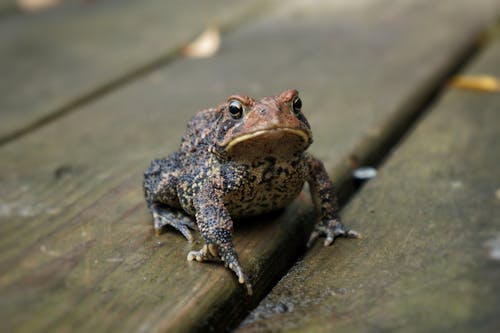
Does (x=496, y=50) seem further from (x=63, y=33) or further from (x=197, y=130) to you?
(x=63, y=33)

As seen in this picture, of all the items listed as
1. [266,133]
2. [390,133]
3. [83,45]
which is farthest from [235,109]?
[83,45]

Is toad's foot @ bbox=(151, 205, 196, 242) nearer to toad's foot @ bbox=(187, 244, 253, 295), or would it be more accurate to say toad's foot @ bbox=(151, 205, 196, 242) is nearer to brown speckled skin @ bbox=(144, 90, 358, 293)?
brown speckled skin @ bbox=(144, 90, 358, 293)

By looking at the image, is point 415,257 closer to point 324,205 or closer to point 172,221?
point 324,205

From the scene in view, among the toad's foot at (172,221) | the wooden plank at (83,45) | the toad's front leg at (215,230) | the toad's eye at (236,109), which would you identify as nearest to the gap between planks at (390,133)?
the toad's front leg at (215,230)

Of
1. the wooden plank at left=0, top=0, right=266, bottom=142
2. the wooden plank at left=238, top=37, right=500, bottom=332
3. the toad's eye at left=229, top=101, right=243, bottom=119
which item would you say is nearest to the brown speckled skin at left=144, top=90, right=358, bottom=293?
the toad's eye at left=229, top=101, right=243, bottom=119

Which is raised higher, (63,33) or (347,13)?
(63,33)

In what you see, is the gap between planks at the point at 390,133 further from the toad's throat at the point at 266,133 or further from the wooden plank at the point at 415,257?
the toad's throat at the point at 266,133

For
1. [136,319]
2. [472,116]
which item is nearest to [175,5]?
[472,116]
